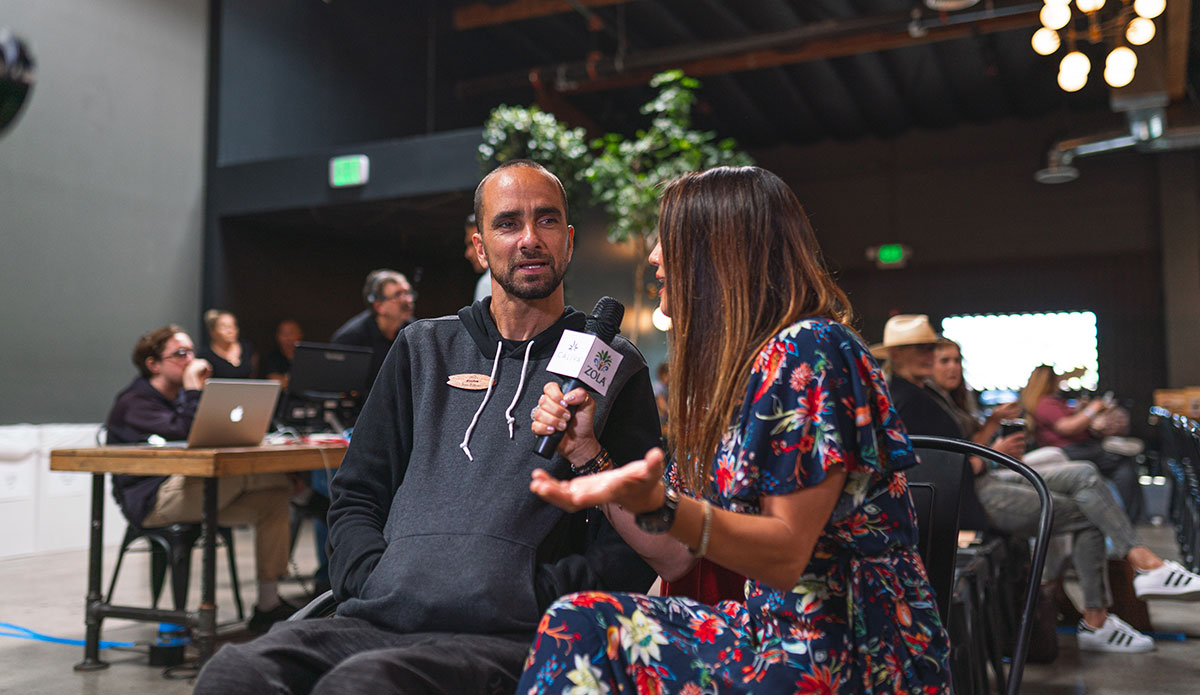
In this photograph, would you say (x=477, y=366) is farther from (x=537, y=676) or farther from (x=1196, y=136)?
(x=1196, y=136)

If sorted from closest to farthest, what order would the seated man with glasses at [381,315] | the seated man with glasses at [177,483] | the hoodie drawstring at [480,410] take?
the hoodie drawstring at [480,410] < the seated man with glasses at [177,483] < the seated man with glasses at [381,315]

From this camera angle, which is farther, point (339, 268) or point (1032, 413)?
point (339, 268)

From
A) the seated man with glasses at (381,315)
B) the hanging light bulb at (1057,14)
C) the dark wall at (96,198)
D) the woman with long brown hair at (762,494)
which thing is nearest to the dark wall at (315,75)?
the dark wall at (96,198)

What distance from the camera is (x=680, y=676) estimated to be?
3.70 ft

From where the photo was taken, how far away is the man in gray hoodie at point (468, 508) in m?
1.37

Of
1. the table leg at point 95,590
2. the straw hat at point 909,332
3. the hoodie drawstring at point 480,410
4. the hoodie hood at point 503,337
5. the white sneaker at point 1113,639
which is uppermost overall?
the straw hat at point 909,332

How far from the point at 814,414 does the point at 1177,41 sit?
7.80 m

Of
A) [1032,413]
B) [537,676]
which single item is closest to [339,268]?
[1032,413]

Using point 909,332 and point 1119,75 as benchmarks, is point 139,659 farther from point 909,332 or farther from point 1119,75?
point 1119,75

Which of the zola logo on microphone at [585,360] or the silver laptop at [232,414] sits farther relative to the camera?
the silver laptop at [232,414]

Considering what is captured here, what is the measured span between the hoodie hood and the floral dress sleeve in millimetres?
583

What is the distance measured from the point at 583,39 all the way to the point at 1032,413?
21.3 feet

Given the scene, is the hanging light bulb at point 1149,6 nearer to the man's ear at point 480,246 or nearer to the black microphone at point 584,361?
the man's ear at point 480,246

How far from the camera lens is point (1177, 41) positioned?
7.31 metres
